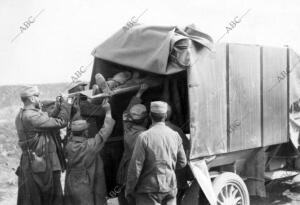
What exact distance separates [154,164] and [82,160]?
51.4 inches

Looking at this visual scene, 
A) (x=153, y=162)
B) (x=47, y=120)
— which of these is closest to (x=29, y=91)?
(x=47, y=120)

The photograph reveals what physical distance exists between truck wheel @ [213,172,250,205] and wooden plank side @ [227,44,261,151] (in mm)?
460

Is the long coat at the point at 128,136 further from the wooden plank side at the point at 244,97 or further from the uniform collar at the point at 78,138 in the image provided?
the wooden plank side at the point at 244,97

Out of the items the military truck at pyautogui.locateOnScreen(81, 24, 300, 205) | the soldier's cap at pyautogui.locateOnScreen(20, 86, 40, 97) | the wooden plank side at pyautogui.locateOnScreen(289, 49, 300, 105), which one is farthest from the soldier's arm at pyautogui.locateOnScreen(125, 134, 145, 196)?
the wooden plank side at pyautogui.locateOnScreen(289, 49, 300, 105)

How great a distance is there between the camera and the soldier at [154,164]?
4.79 m

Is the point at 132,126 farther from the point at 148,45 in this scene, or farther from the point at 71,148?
the point at 148,45

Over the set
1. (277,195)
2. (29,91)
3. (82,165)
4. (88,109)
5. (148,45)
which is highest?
(148,45)

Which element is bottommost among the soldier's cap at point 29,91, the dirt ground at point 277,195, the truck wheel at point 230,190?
the dirt ground at point 277,195

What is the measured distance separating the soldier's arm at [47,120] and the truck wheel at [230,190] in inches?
95.9

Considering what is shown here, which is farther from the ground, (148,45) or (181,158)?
(148,45)

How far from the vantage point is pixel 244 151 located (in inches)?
258

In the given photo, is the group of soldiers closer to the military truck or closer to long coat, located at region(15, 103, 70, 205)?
long coat, located at region(15, 103, 70, 205)

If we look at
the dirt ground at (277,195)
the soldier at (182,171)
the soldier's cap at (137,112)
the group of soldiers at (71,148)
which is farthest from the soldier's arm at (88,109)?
the dirt ground at (277,195)

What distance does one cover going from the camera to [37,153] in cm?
588
